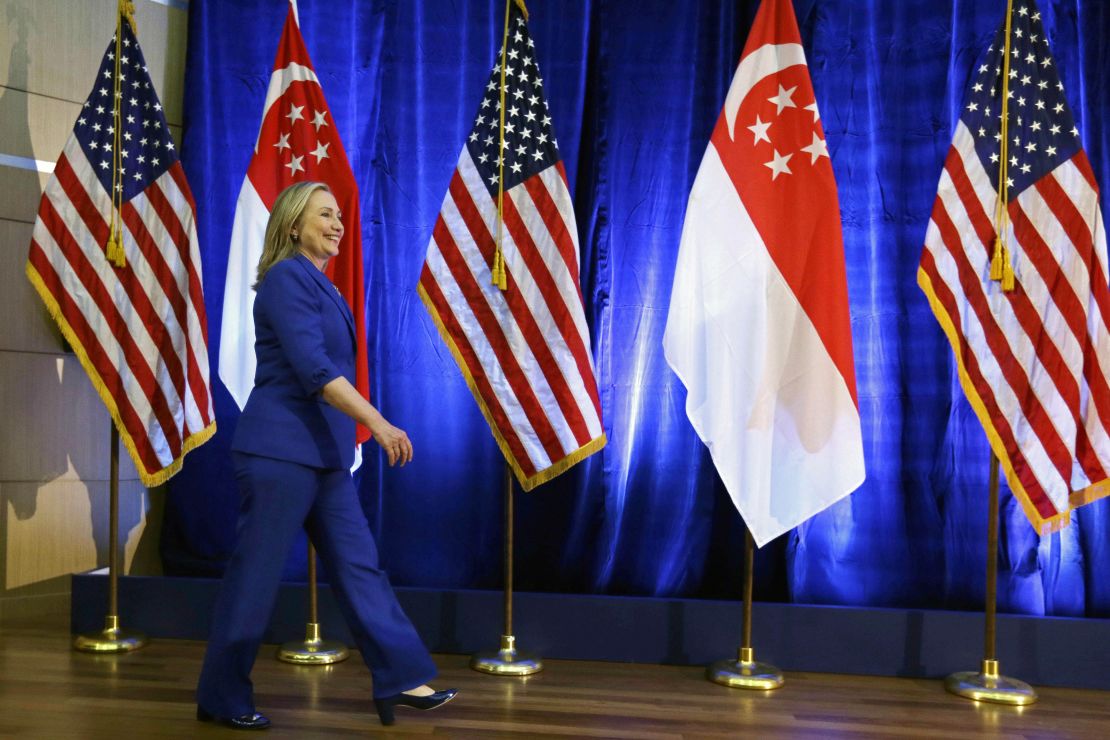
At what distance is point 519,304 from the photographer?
3490 mm

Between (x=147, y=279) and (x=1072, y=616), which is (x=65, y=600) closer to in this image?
Answer: (x=147, y=279)

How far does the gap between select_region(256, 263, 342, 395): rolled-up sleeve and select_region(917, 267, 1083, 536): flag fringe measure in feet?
6.50

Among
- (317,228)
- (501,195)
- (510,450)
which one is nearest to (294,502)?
(317,228)

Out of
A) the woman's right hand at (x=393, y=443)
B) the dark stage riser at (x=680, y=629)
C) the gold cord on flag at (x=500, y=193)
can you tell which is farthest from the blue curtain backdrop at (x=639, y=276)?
the woman's right hand at (x=393, y=443)

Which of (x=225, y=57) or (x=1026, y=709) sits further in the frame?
(x=225, y=57)

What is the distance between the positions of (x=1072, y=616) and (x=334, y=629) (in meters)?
2.83

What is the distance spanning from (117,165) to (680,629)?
2731mm

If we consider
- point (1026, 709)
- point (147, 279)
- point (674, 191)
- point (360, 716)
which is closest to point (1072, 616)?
point (1026, 709)

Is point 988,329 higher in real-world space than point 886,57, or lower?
lower

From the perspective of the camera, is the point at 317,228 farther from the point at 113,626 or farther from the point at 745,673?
the point at 745,673

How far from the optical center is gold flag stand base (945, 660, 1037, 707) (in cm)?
326

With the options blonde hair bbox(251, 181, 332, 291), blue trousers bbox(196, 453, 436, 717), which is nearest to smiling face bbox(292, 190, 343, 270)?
blonde hair bbox(251, 181, 332, 291)

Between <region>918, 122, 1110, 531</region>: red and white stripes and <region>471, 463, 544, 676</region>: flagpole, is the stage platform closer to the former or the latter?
<region>471, 463, 544, 676</region>: flagpole

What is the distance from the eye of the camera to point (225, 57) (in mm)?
4457
